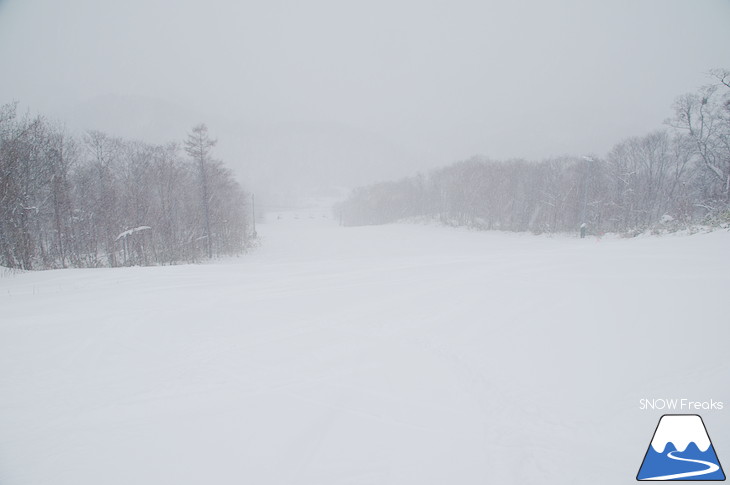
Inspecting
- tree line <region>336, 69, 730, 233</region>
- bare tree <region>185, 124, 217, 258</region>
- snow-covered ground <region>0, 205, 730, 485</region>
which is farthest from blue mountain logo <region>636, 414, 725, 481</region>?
bare tree <region>185, 124, 217, 258</region>

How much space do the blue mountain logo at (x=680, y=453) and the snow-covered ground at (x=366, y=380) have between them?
93 millimetres

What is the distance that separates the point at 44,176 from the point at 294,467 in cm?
2484

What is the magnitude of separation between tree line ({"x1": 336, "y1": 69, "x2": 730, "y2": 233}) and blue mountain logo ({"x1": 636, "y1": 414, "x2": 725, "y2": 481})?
54.2ft

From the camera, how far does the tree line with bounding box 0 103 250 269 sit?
15.5m

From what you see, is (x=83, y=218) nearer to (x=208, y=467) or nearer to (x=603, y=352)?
(x=208, y=467)

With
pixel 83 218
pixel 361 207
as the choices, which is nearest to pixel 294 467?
pixel 83 218

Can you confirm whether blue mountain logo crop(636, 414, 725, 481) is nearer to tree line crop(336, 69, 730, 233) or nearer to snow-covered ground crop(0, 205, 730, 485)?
snow-covered ground crop(0, 205, 730, 485)

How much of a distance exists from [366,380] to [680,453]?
2.78 metres

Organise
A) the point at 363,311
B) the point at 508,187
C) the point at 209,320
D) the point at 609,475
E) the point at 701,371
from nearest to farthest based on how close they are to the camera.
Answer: the point at 609,475 < the point at 701,371 < the point at 209,320 < the point at 363,311 < the point at 508,187

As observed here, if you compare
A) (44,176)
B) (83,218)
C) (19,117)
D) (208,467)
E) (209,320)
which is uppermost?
(19,117)

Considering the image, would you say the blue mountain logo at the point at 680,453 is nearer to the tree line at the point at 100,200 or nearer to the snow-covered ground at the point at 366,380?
the snow-covered ground at the point at 366,380

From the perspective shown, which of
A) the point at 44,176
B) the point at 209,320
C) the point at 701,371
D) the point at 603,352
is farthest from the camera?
the point at 44,176

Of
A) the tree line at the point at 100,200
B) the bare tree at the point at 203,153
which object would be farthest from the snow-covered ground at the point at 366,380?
the bare tree at the point at 203,153

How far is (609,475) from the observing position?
2.28 metres
